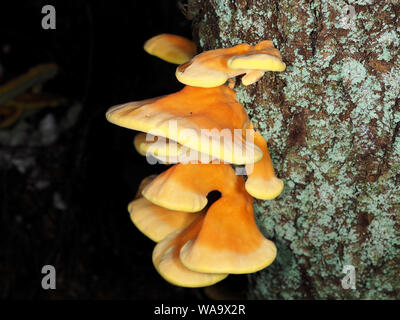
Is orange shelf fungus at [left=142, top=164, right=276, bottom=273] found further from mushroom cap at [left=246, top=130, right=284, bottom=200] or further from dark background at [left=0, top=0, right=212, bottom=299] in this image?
dark background at [left=0, top=0, right=212, bottom=299]

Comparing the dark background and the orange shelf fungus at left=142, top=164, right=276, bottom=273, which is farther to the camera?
the dark background

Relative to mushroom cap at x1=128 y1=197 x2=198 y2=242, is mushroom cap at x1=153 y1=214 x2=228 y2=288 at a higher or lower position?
lower

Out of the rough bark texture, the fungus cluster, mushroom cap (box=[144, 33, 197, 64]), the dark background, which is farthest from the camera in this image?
the dark background

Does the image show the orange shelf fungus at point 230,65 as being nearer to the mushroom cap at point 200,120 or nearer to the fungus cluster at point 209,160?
the fungus cluster at point 209,160

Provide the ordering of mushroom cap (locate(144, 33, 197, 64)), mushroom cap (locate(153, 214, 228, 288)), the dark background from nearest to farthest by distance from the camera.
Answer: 1. mushroom cap (locate(153, 214, 228, 288))
2. mushroom cap (locate(144, 33, 197, 64))
3. the dark background

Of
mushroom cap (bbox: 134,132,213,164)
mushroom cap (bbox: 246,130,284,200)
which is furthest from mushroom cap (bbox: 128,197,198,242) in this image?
mushroom cap (bbox: 246,130,284,200)

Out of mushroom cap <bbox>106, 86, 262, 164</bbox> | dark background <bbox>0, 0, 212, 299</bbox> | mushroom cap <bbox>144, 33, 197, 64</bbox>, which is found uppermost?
mushroom cap <bbox>144, 33, 197, 64</bbox>

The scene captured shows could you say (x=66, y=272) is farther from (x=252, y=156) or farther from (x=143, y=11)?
(x=252, y=156)

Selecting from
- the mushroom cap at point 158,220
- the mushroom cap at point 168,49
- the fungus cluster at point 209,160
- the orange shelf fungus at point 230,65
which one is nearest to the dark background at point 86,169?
the mushroom cap at point 168,49

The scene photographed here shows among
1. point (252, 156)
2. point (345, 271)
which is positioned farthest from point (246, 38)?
point (345, 271)
